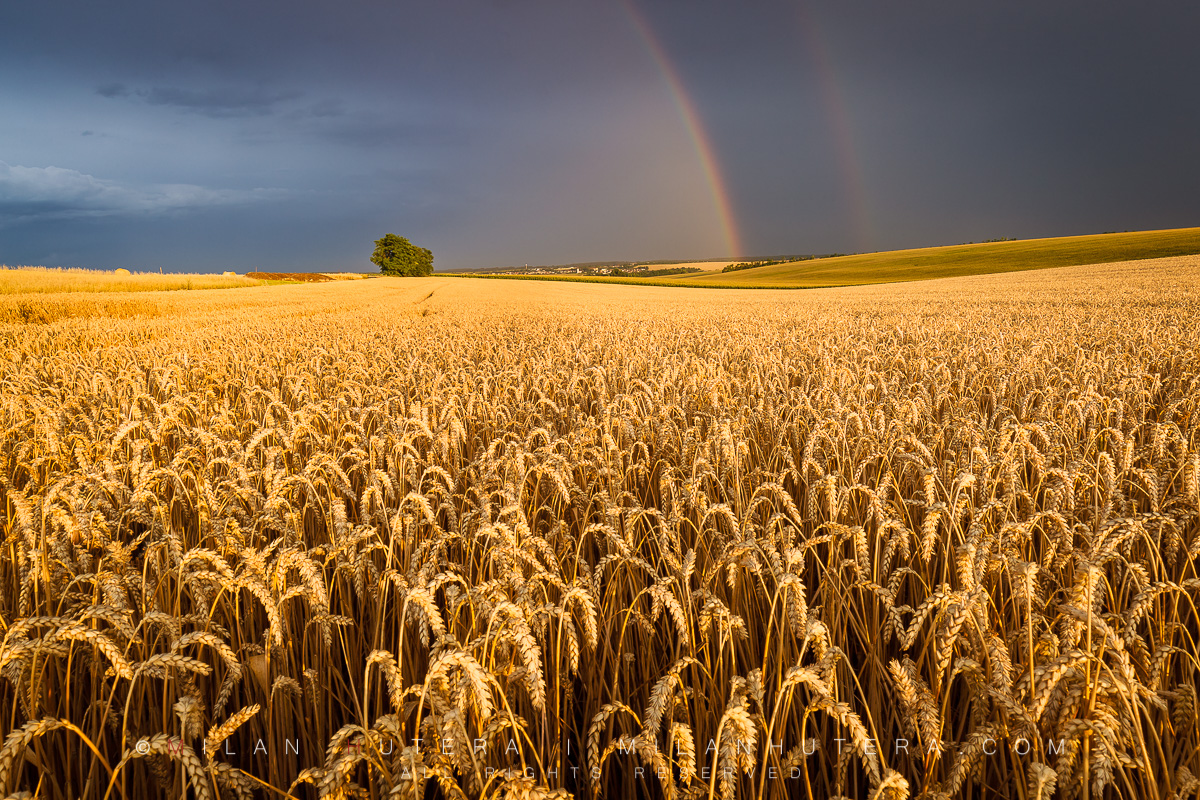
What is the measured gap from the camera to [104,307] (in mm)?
16234

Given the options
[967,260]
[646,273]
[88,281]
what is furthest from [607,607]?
[646,273]

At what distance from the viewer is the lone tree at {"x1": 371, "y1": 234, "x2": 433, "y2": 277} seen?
302 ft

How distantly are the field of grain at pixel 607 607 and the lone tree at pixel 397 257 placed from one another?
3749 inches

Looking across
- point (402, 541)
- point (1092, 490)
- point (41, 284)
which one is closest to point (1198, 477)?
point (1092, 490)

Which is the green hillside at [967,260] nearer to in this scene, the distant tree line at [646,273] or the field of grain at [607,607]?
the distant tree line at [646,273]

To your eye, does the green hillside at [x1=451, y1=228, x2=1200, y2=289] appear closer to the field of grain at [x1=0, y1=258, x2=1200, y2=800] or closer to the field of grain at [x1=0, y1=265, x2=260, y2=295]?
the field of grain at [x1=0, y1=265, x2=260, y2=295]

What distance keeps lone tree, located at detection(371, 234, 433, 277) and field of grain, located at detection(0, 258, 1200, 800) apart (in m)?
95.2

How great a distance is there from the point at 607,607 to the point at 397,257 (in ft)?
330

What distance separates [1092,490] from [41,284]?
107 ft

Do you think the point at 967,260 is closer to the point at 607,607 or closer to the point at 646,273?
the point at 646,273

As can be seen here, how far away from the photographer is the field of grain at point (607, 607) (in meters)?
1.14

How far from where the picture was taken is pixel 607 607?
1.74m

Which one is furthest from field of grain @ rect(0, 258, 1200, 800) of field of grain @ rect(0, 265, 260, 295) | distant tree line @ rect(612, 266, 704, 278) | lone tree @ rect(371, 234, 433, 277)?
lone tree @ rect(371, 234, 433, 277)

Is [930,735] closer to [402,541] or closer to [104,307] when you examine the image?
[402,541]
